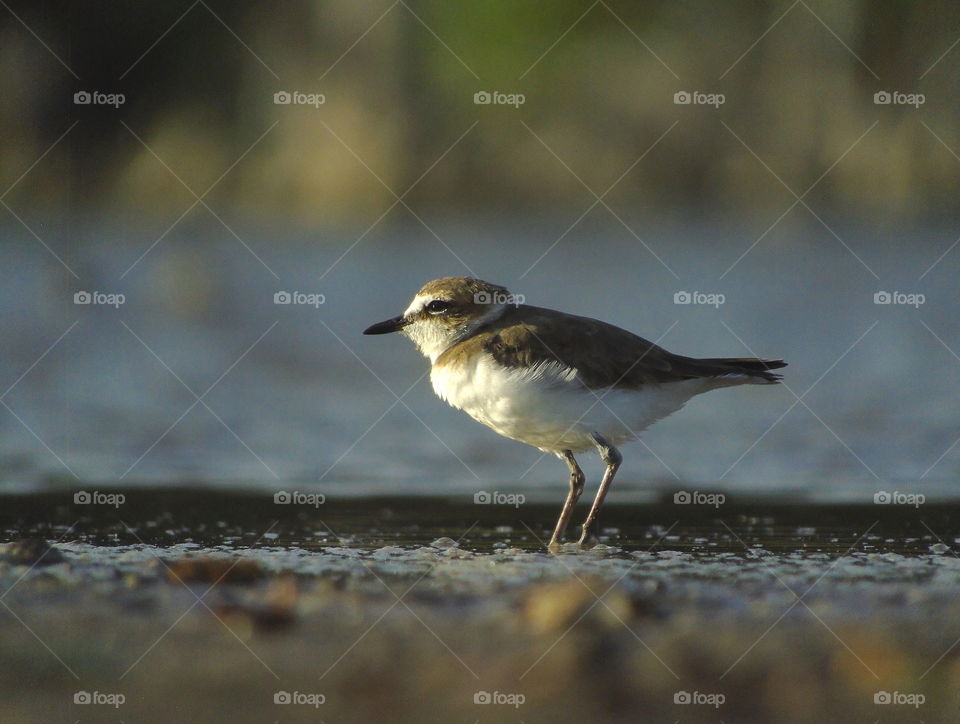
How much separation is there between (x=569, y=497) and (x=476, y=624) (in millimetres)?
2321

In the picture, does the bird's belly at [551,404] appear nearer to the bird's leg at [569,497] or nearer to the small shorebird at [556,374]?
the small shorebird at [556,374]

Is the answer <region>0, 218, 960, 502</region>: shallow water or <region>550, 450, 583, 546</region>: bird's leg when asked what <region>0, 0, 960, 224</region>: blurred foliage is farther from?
<region>550, 450, 583, 546</region>: bird's leg

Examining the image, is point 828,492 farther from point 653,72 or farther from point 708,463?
point 653,72

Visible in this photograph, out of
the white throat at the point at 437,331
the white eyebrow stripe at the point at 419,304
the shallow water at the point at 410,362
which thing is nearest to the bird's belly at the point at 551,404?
the white throat at the point at 437,331

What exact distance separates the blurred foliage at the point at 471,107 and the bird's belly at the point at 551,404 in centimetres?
1345

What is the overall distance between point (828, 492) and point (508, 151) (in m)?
14.9

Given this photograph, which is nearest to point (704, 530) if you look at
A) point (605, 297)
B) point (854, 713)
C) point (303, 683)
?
point (854, 713)

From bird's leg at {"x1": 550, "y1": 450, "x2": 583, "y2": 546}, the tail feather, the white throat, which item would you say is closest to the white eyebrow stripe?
the white throat

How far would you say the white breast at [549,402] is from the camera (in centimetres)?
698

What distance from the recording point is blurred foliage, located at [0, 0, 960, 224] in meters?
19.8

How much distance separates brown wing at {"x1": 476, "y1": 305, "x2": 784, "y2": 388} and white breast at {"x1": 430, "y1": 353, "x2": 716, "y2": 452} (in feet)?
0.20

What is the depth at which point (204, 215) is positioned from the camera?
21.1 meters

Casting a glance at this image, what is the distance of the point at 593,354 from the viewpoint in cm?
717

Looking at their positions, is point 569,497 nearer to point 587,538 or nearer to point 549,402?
point 587,538
